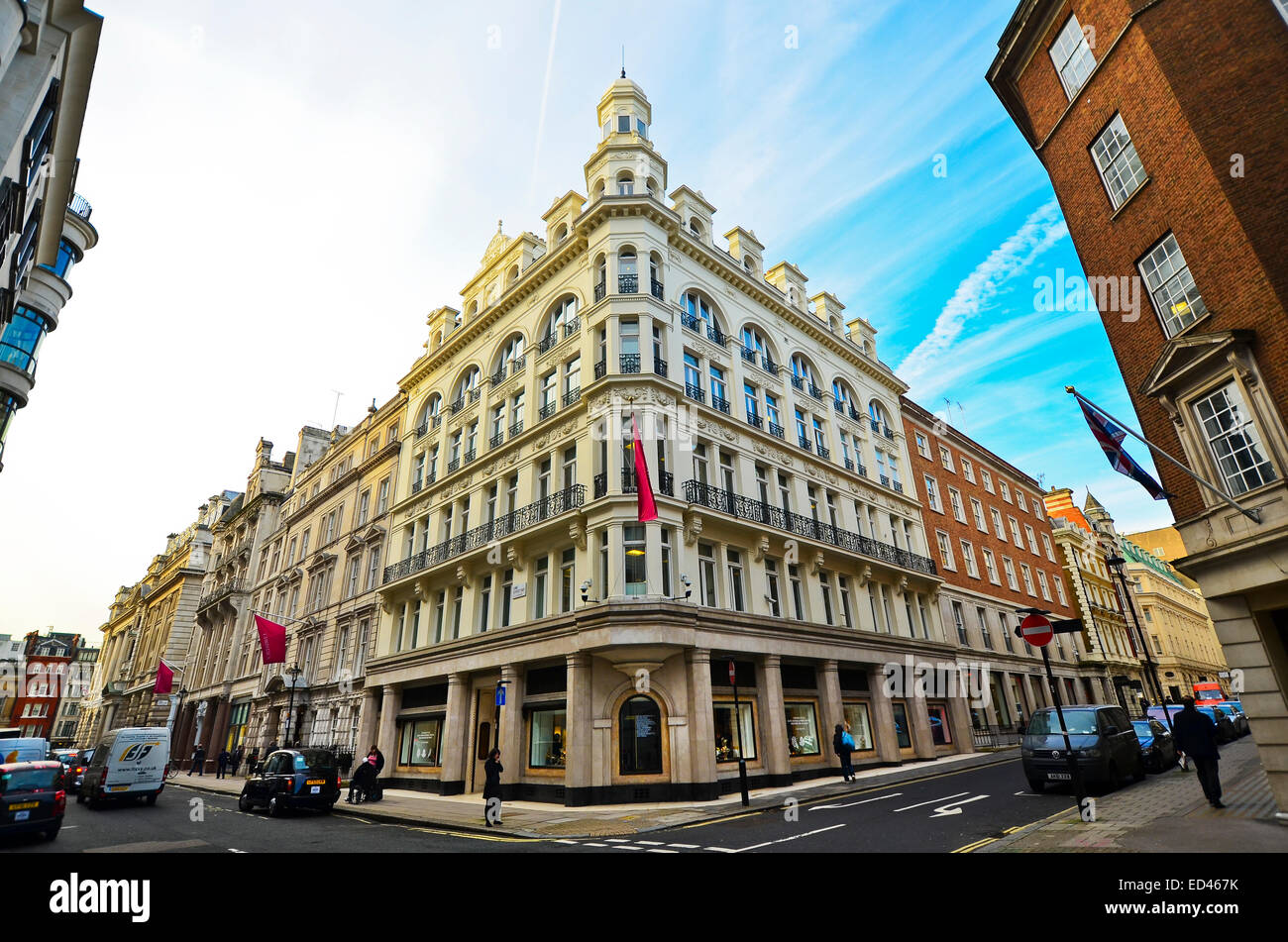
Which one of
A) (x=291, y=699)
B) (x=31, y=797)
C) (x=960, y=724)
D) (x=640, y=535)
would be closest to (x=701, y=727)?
(x=640, y=535)

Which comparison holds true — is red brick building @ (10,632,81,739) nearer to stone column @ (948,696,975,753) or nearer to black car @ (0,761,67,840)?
black car @ (0,761,67,840)

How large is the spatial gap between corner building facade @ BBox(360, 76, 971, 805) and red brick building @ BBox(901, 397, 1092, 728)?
3431 millimetres

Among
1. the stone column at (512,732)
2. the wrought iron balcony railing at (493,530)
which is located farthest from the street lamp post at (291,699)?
the stone column at (512,732)

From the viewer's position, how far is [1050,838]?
8.89 meters

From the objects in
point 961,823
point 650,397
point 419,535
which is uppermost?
point 650,397

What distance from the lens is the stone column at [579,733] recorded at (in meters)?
17.8

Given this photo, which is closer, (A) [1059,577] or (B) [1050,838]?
(B) [1050,838]

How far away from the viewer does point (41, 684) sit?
91.8 meters

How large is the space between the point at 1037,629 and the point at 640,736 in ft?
Result: 40.9

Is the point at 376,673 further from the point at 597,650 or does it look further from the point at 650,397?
the point at 650,397
